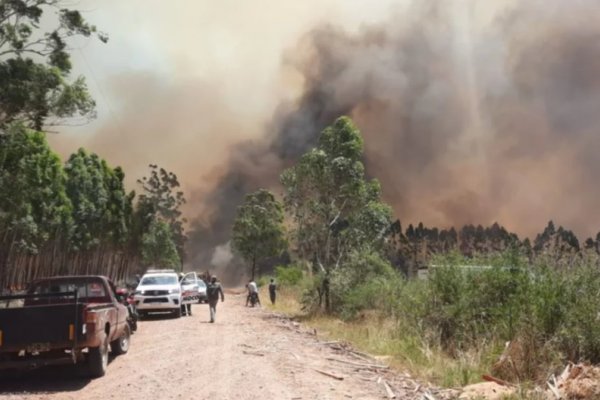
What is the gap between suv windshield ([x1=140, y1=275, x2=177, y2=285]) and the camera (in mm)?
28484

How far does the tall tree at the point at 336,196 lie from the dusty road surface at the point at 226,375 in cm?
1271

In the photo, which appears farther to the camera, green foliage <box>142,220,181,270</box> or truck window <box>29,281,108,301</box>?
green foliage <box>142,220,181,270</box>

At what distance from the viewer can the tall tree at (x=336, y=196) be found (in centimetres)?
3031

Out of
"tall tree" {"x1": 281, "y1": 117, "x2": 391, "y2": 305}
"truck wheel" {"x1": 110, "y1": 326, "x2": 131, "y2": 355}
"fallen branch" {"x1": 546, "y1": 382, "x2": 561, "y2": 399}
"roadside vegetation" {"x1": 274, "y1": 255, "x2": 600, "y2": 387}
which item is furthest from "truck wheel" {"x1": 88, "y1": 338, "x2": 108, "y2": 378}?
"tall tree" {"x1": 281, "y1": 117, "x2": 391, "y2": 305}

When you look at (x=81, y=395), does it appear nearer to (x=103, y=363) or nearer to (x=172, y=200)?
(x=103, y=363)

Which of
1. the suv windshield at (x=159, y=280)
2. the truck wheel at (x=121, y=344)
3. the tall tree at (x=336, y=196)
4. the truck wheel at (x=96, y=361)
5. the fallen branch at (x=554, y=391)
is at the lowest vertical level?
the fallen branch at (x=554, y=391)

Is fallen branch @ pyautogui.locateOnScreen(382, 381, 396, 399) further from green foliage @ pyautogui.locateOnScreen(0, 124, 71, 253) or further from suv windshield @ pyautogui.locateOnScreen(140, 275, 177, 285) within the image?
green foliage @ pyautogui.locateOnScreen(0, 124, 71, 253)

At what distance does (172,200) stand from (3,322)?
91148 mm

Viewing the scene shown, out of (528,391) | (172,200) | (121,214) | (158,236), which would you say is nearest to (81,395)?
(528,391)

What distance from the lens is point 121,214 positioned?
6159cm

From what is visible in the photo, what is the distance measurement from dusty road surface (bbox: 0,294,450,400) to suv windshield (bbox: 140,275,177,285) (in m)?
10.1

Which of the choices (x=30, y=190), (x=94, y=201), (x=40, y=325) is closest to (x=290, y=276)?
(x=94, y=201)

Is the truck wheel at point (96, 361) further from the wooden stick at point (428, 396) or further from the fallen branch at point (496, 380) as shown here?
the fallen branch at point (496, 380)

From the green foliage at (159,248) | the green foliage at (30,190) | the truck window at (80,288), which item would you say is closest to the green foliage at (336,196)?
the green foliage at (30,190)
